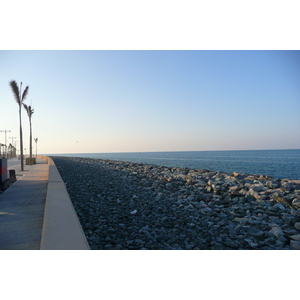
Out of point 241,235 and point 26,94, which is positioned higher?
point 26,94

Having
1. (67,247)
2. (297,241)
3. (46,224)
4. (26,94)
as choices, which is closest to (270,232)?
(297,241)

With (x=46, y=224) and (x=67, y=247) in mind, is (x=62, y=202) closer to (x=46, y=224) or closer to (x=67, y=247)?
(x=46, y=224)

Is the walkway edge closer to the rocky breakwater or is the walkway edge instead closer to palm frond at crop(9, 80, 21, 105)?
the rocky breakwater

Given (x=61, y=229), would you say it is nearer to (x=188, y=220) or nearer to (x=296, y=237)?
(x=188, y=220)

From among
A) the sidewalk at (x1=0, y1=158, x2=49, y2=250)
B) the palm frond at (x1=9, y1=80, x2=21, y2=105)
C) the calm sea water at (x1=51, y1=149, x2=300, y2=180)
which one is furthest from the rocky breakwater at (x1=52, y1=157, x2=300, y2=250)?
the calm sea water at (x1=51, y1=149, x2=300, y2=180)

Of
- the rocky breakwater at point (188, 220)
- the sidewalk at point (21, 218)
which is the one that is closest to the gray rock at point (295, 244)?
the rocky breakwater at point (188, 220)

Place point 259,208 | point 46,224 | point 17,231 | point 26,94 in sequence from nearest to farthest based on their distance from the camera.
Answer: point 46,224 → point 17,231 → point 259,208 → point 26,94

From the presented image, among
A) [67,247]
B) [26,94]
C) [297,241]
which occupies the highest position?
[26,94]

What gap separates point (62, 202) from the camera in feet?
16.4

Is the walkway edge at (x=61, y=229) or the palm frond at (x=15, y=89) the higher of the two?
the palm frond at (x=15, y=89)

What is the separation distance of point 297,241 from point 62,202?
4594 millimetres

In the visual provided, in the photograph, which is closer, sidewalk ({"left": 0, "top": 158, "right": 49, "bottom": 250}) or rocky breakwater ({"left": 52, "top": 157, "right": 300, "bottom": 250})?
sidewalk ({"left": 0, "top": 158, "right": 49, "bottom": 250})

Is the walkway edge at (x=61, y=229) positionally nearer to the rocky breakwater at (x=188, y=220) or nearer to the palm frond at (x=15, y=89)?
the rocky breakwater at (x=188, y=220)

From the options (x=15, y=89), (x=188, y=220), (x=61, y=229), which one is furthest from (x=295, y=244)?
(x=15, y=89)
